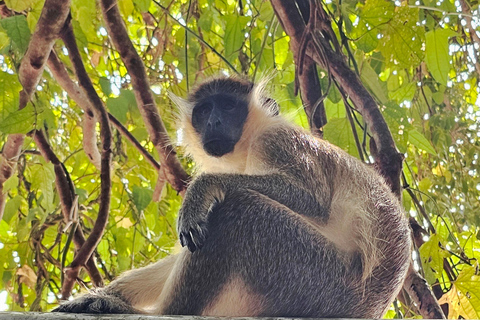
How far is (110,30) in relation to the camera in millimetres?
4559

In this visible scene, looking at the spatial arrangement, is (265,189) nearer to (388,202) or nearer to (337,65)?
(388,202)

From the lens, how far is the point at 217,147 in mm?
4270

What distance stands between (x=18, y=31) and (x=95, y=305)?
6.02 feet

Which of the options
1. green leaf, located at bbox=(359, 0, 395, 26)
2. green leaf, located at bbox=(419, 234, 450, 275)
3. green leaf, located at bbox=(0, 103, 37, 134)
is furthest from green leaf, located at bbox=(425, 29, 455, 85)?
green leaf, located at bbox=(0, 103, 37, 134)

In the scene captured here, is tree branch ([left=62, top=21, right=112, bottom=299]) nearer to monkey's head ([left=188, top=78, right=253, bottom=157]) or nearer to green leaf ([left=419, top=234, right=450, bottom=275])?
monkey's head ([left=188, top=78, right=253, bottom=157])

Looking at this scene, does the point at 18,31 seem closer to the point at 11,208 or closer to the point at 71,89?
the point at 71,89

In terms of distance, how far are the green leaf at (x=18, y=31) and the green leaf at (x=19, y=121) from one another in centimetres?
43

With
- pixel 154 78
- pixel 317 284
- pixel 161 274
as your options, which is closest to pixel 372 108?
pixel 317 284

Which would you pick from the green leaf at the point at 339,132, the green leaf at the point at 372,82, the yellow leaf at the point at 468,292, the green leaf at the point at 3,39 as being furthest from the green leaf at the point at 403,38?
the green leaf at the point at 3,39

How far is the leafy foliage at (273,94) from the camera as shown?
4.11 m

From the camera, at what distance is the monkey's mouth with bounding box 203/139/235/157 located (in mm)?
4262

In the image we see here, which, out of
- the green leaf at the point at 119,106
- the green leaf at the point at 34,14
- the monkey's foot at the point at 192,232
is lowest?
the monkey's foot at the point at 192,232

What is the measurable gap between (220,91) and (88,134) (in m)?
1.17

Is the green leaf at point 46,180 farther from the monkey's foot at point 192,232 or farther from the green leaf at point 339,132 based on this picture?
the green leaf at point 339,132
